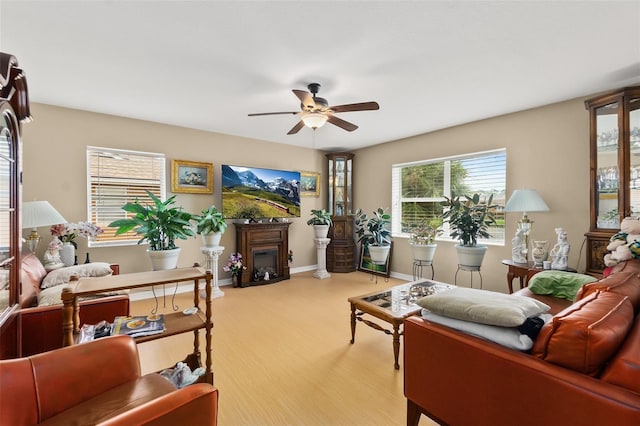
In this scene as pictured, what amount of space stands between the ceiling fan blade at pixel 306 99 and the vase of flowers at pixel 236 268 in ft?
9.00

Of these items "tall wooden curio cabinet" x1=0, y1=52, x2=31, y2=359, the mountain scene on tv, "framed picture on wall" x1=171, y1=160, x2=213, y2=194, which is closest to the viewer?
"tall wooden curio cabinet" x1=0, y1=52, x2=31, y2=359

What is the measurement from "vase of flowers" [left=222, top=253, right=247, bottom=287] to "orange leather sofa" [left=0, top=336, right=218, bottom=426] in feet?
9.56

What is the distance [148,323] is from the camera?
5.87 feet

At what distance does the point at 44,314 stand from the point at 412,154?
16.1 feet

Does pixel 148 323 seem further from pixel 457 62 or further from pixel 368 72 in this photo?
pixel 457 62

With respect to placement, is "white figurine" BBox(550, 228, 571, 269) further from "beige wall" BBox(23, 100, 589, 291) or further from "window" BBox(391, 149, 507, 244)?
"window" BBox(391, 149, 507, 244)

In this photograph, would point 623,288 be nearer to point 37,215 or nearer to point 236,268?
point 236,268

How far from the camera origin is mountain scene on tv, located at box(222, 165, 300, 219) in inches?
175

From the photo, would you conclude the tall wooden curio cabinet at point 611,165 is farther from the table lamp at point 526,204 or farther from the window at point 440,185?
the window at point 440,185

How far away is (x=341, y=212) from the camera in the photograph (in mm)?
5711

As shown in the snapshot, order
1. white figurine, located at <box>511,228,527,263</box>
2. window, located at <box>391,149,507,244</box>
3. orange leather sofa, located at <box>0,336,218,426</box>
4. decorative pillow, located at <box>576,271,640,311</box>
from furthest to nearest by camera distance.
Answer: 1. window, located at <box>391,149,507,244</box>
2. white figurine, located at <box>511,228,527,263</box>
3. decorative pillow, located at <box>576,271,640,311</box>
4. orange leather sofa, located at <box>0,336,218,426</box>

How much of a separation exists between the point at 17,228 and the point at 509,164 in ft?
16.3

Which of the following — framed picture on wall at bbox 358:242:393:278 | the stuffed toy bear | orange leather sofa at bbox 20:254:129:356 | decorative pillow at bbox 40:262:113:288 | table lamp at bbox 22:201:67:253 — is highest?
table lamp at bbox 22:201:67:253

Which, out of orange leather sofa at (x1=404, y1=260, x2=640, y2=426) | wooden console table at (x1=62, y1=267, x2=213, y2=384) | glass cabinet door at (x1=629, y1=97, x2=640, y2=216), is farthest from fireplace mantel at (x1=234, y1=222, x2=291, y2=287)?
glass cabinet door at (x1=629, y1=97, x2=640, y2=216)
